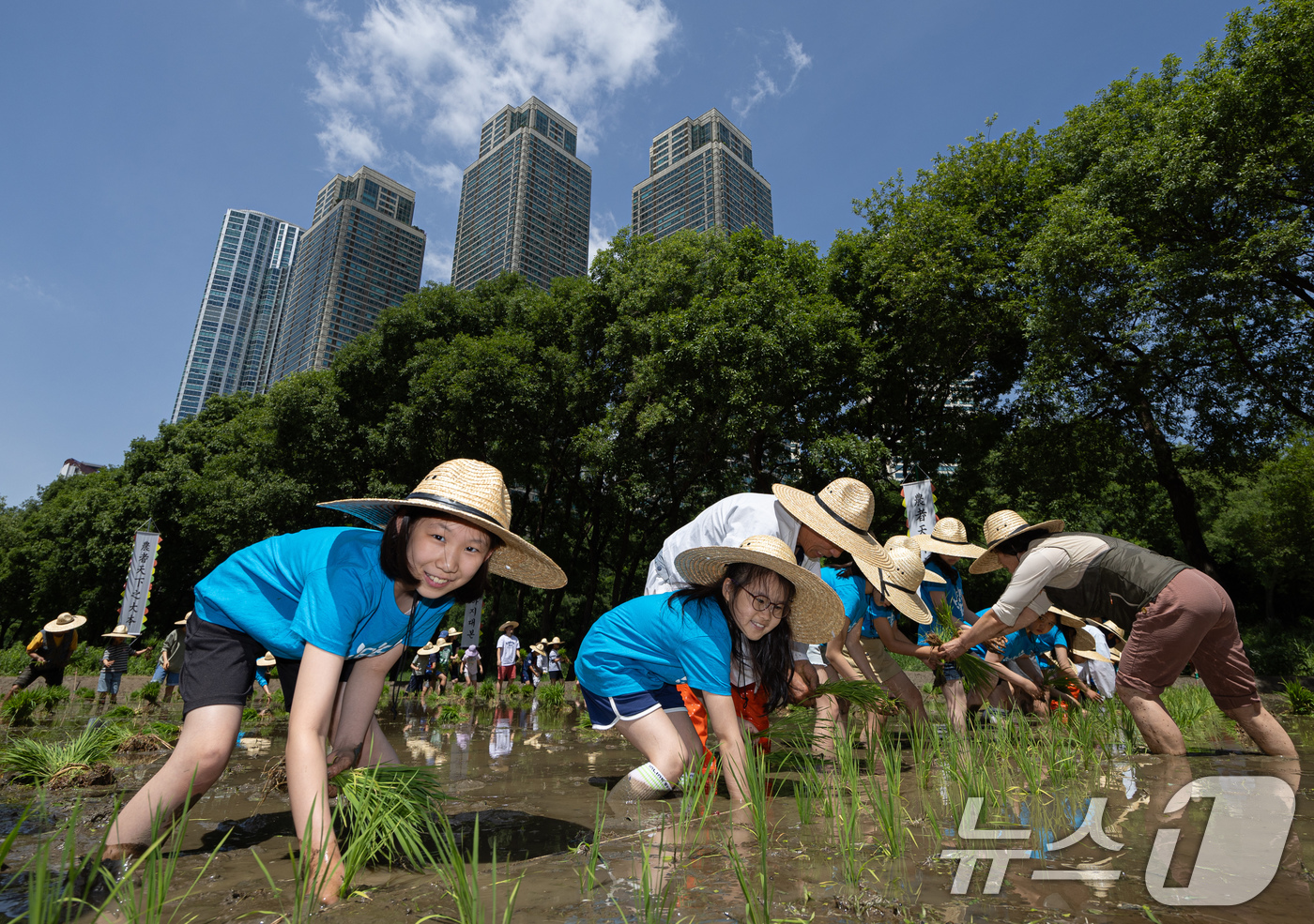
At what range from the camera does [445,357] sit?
1681 centimetres

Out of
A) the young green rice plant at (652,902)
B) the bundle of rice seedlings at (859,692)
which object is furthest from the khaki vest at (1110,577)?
the young green rice plant at (652,902)

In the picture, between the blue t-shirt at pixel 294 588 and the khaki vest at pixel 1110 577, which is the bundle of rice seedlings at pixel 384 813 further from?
the khaki vest at pixel 1110 577

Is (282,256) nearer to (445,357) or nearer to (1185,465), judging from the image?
(445,357)

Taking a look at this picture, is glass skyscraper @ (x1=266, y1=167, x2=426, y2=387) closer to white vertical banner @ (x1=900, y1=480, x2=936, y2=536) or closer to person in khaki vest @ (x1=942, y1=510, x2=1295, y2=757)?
white vertical banner @ (x1=900, y1=480, x2=936, y2=536)

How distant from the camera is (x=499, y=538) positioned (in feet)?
7.62

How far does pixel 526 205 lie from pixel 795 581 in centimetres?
3565

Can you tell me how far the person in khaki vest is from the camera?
135 inches

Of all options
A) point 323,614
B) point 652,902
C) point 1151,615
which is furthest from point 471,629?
point 652,902

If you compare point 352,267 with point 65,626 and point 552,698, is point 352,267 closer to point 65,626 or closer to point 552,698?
point 65,626

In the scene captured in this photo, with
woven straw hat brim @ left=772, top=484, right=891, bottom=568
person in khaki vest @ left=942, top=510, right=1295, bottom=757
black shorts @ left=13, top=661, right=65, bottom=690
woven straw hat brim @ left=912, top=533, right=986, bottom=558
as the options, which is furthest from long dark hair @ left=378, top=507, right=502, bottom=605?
black shorts @ left=13, top=661, right=65, bottom=690

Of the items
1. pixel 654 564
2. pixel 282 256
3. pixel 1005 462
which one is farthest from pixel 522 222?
pixel 282 256

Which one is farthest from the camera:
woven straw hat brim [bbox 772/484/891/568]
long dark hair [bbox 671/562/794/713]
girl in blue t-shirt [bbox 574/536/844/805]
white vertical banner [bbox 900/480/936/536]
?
white vertical banner [bbox 900/480/936/536]

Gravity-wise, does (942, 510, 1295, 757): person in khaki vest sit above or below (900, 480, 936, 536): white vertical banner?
below

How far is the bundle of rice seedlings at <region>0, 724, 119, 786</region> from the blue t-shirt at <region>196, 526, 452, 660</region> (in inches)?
88.6
